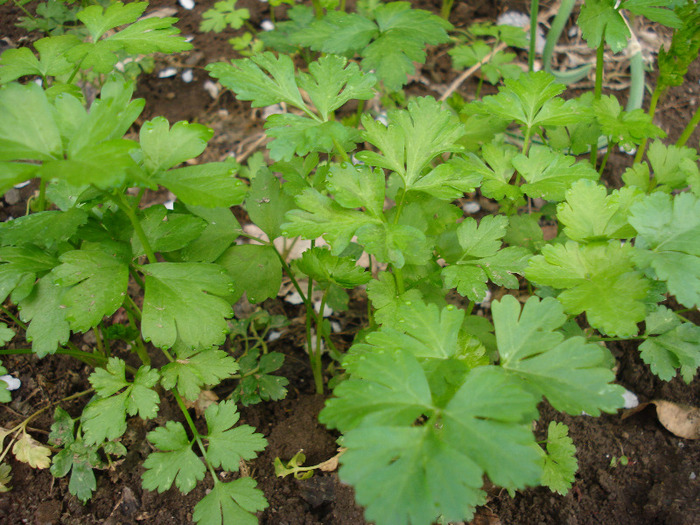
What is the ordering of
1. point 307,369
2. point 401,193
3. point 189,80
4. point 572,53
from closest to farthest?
point 401,193 < point 307,369 < point 189,80 < point 572,53

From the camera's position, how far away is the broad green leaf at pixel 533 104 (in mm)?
1541

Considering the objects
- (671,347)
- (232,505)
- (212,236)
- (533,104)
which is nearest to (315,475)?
(232,505)

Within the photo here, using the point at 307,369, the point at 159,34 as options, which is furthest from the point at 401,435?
the point at 159,34

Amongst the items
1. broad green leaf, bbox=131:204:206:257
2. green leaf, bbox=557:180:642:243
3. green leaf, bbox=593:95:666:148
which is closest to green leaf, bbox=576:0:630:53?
green leaf, bbox=593:95:666:148

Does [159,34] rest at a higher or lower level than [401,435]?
higher

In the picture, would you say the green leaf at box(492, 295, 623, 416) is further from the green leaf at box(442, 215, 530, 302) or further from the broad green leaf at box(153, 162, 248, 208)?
the broad green leaf at box(153, 162, 248, 208)

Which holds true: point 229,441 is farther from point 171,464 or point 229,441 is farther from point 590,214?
point 590,214

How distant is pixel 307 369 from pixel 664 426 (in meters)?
1.23

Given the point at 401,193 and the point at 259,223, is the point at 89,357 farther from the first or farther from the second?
the point at 401,193

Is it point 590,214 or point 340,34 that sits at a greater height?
point 340,34

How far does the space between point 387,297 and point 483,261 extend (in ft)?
0.98

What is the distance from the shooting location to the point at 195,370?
138 cm

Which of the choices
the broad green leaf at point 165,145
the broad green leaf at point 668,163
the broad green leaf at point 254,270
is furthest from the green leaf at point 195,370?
the broad green leaf at point 668,163

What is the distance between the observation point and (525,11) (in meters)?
3.11
